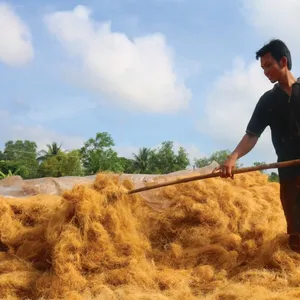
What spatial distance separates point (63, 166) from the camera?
42.4 meters

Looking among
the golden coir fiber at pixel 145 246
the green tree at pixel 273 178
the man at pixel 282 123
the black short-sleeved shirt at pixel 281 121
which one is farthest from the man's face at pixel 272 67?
the green tree at pixel 273 178

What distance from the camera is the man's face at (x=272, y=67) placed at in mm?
4965

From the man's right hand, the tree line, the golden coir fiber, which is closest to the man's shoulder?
the man's right hand

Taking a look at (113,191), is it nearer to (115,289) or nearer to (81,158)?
(115,289)

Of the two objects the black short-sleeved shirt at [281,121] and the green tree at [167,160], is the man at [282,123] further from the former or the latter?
the green tree at [167,160]

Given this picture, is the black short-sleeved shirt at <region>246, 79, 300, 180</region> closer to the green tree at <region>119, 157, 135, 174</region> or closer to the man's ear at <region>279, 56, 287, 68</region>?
the man's ear at <region>279, 56, 287, 68</region>

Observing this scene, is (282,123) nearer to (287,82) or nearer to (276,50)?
(287,82)

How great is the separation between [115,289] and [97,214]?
0.96 m

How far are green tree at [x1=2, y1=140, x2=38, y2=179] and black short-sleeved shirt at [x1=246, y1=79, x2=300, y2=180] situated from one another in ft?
133

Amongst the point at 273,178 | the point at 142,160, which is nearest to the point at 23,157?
the point at 142,160

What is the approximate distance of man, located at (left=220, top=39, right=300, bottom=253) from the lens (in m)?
4.98

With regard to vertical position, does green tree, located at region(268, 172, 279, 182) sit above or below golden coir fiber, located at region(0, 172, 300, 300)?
above

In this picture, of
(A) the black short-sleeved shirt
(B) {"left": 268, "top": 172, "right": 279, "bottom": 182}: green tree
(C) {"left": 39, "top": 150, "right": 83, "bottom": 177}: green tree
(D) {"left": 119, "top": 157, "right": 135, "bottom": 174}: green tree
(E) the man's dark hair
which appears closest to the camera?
(E) the man's dark hair

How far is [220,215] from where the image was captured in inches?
228
